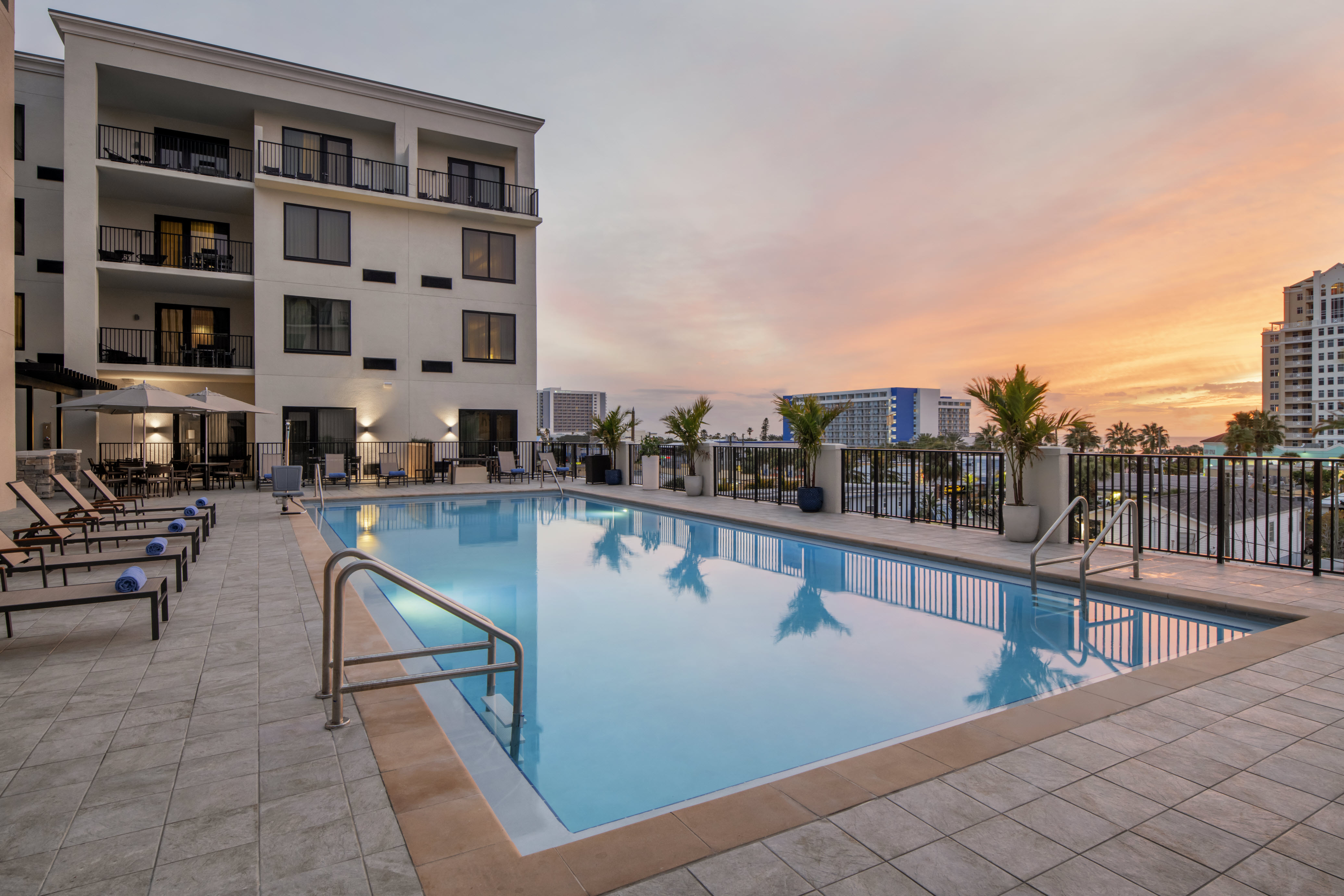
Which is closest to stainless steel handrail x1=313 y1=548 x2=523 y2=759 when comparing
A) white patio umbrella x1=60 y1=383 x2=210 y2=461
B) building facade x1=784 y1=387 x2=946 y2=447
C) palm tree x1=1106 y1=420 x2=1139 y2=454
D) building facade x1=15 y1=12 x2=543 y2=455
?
white patio umbrella x1=60 y1=383 x2=210 y2=461

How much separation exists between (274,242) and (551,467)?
9499 millimetres

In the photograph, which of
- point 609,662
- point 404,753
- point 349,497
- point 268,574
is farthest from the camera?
point 349,497

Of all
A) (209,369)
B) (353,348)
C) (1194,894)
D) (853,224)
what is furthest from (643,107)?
(1194,894)

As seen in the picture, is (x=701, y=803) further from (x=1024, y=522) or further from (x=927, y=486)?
(x=927, y=486)

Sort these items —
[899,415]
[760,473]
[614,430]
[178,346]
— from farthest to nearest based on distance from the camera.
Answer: [899,415], [178,346], [614,430], [760,473]

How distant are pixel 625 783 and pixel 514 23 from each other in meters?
17.4

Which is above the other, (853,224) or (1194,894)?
(853,224)

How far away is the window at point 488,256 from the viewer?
19.4 metres

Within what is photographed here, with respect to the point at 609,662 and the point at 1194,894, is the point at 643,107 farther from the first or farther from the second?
the point at 1194,894

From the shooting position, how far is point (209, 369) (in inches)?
659

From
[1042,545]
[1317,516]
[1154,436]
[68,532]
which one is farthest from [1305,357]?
[68,532]

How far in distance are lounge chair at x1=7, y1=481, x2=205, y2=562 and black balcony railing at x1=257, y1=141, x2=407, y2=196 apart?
12.9 metres

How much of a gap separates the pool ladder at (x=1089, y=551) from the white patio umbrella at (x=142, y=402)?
14021mm

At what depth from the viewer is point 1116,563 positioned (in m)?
6.51
